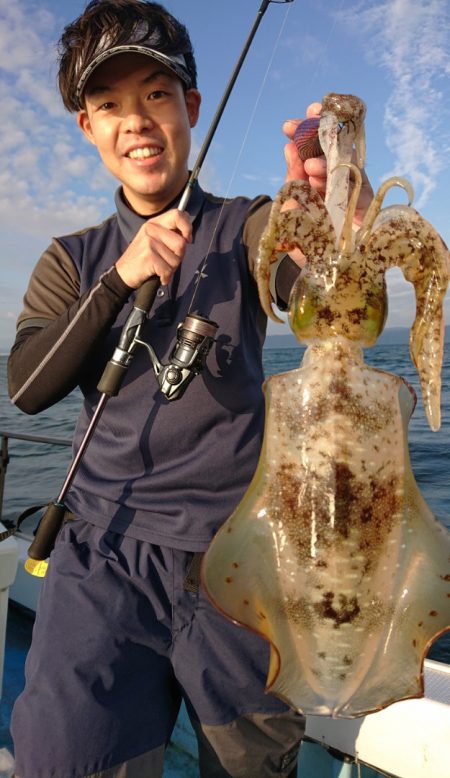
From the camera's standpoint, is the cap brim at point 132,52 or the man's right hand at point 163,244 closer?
the man's right hand at point 163,244

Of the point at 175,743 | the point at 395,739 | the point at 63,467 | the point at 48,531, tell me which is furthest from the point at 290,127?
the point at 63,467

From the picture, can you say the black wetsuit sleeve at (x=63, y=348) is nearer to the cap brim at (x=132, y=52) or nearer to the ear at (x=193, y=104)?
the cap brim at (x=132, y=52)

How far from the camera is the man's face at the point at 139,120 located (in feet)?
9.71

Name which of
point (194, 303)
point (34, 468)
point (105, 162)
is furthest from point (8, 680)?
point (34, 468)

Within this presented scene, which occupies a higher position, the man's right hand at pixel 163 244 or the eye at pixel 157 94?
the eye at pixel 157 94

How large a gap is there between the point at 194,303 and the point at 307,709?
1.87m

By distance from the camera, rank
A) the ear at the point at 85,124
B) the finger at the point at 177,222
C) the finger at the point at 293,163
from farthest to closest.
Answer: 1. the ear at the point at 85,124
2. the finger at the point at 177,222
3. the finger at the point at 293,163

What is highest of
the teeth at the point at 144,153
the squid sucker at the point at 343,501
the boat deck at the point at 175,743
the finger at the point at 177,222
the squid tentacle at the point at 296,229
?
the teeth at the point at 144,153

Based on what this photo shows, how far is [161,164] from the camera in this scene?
10.1 ft

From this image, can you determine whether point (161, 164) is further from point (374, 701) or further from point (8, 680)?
point (8, 680)

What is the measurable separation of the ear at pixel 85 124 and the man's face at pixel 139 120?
0.09m

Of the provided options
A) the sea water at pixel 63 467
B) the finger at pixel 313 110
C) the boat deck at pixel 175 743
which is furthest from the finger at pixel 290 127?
the sea water at pixel 63 467

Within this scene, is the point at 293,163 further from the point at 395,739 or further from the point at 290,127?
the point at 395,739

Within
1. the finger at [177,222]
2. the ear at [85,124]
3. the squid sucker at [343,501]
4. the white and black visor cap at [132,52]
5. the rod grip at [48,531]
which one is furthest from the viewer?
the ear at [85,124]
